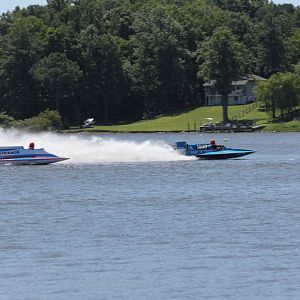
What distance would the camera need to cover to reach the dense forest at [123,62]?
506 ft

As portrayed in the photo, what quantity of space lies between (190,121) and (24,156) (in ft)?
261

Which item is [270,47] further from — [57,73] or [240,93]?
[57,73]

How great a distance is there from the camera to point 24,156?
6975 centimetres

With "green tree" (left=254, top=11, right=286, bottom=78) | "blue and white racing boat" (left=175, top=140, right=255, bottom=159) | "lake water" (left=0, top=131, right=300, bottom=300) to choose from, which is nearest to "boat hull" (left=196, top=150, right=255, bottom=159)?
"blue and white racing boat" (left=175, top=140, right=255, bottom=159)

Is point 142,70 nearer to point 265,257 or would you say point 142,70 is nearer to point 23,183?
point 23,183

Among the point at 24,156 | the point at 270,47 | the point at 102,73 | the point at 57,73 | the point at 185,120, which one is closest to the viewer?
the point at 24,156

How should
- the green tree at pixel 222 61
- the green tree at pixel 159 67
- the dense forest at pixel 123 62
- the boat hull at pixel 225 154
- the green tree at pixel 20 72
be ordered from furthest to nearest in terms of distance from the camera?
the green tree at pixel 159 67
the green tree at pixel 20 72
the dense forest at pixel 123 62
the green tree at pixel 222 61
the boat hull at pixel 225 154

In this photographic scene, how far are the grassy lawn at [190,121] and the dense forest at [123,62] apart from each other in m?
4.71

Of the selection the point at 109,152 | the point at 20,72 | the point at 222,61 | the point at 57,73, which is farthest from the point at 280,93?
the point at 109,152

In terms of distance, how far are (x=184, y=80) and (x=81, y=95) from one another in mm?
13378

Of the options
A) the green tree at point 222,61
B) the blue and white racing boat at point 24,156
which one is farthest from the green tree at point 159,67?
the blue and white racing boat at point 24,156

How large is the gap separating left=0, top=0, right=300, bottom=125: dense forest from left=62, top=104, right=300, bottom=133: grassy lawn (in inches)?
185

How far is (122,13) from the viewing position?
180 metres

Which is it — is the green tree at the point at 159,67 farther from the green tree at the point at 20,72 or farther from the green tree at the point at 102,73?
the green tree at the point at 20,72
